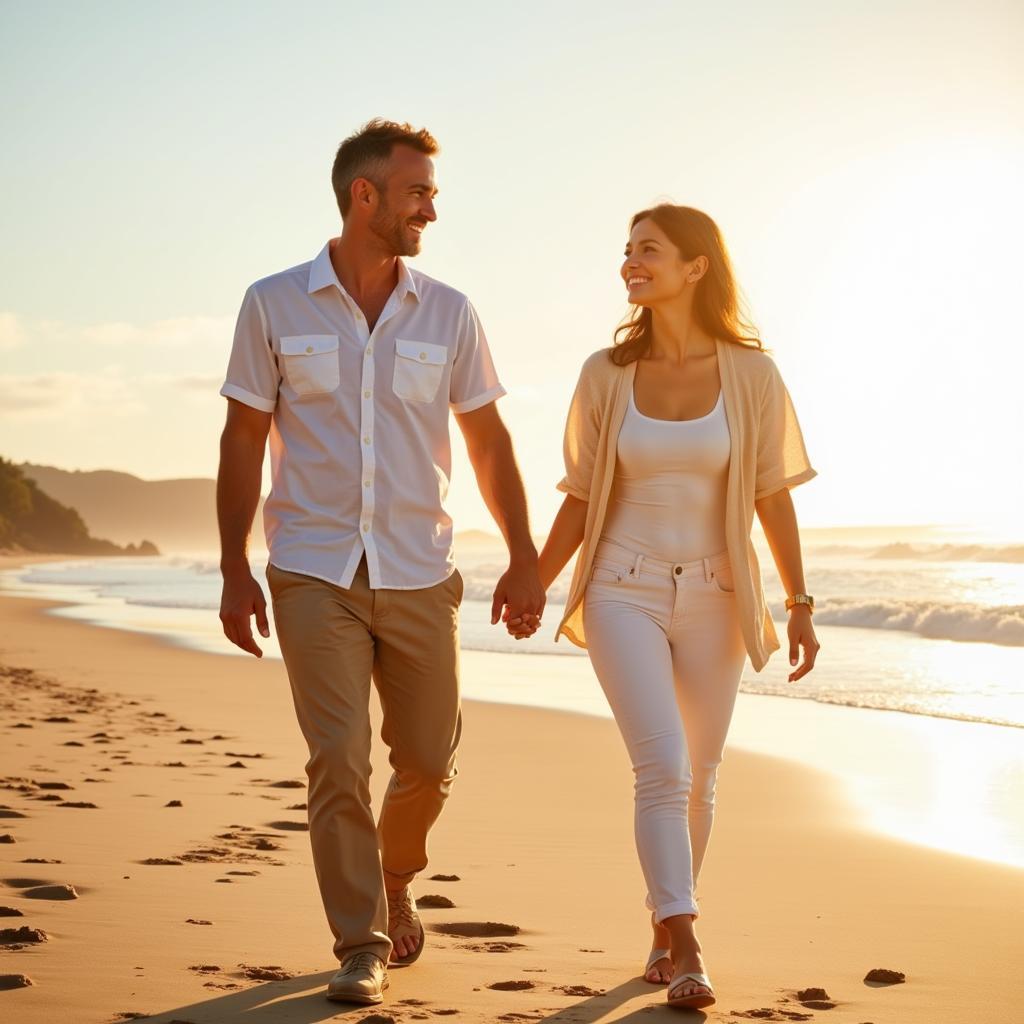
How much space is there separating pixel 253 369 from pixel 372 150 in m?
0.75

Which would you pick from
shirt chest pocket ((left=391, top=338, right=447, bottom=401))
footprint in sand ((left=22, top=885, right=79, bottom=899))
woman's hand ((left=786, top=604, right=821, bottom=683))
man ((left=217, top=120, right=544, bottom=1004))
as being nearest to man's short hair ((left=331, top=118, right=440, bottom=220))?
man ((left=217, top=120, right=544, bottom=1004))

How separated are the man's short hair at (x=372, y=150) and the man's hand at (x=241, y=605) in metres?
1.17

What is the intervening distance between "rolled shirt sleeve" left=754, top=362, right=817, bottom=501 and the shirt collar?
1.15 m

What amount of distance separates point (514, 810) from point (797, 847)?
149 cm

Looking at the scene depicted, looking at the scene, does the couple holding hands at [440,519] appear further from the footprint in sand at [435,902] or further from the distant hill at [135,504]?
the distant hill at [135,504]

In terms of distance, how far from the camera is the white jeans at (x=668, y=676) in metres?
4.06

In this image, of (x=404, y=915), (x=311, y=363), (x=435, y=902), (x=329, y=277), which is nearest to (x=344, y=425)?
(x=311, y=363)

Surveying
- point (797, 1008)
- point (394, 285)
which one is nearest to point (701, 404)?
point (394, 285)

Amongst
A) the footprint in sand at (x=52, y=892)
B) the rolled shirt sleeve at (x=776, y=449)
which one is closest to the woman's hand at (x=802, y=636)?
the rolled shirt sleeve at (x=776, y=449)

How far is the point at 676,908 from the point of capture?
12.9 ft

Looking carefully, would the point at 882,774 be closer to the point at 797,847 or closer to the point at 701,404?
the point at 797,847

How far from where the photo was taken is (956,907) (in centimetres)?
520

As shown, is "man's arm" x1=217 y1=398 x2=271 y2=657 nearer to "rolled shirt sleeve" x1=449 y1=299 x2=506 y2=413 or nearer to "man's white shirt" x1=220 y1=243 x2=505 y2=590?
"man's white shirt" x1=220 y1=243 x2=505 y2=590

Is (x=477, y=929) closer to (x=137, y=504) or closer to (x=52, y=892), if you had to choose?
(x=52, y=892)
